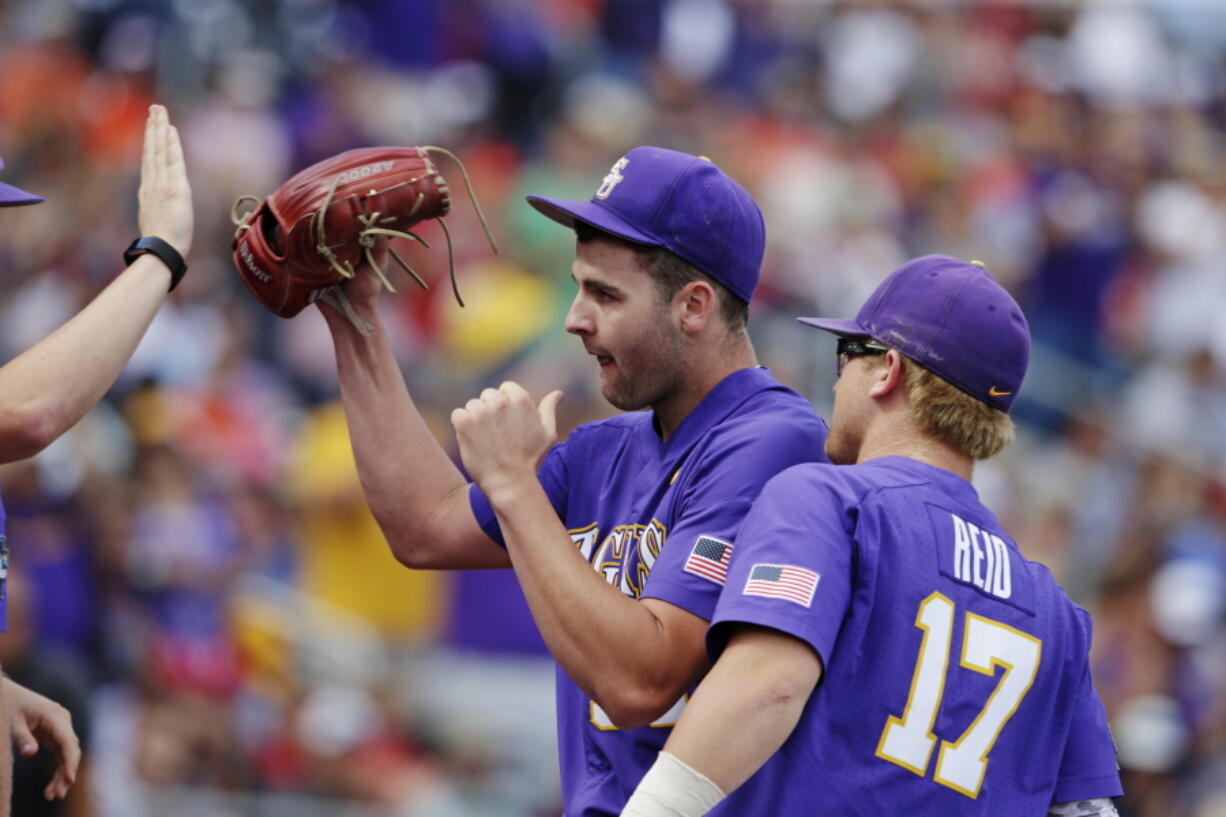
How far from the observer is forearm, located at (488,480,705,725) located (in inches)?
117

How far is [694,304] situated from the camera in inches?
137

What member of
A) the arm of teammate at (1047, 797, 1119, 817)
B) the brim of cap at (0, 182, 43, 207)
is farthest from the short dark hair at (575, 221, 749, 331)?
the arm of teammate at (1047, 797, 1119, 817)

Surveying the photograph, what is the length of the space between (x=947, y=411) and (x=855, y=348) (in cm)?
24

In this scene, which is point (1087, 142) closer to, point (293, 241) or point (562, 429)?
point (562, 429)

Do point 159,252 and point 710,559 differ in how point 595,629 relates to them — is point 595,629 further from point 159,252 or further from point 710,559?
point 159,252

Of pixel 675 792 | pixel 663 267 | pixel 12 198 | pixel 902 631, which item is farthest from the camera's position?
pixel 663 267

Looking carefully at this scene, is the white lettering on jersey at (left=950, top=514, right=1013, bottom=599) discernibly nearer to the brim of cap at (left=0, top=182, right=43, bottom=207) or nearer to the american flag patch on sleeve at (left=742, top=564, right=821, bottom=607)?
the american flag patch on sleeve at (left=742, top=564, right=821, bottom=607)

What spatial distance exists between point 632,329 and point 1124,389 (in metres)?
7.40

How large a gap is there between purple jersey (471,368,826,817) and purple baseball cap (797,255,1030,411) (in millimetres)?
266

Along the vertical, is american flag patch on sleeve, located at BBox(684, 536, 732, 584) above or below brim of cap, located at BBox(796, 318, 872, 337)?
below

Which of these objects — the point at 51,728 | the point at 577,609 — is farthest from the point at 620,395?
the point at 51,728

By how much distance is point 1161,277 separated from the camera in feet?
35.0

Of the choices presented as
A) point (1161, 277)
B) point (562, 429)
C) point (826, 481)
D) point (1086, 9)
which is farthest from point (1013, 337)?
point (1086, 9)

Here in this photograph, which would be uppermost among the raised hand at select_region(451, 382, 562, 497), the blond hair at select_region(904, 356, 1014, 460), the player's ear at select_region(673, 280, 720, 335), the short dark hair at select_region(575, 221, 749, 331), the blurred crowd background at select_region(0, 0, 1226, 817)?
the short dark hair at select_region(575, 221, 749, 331)
